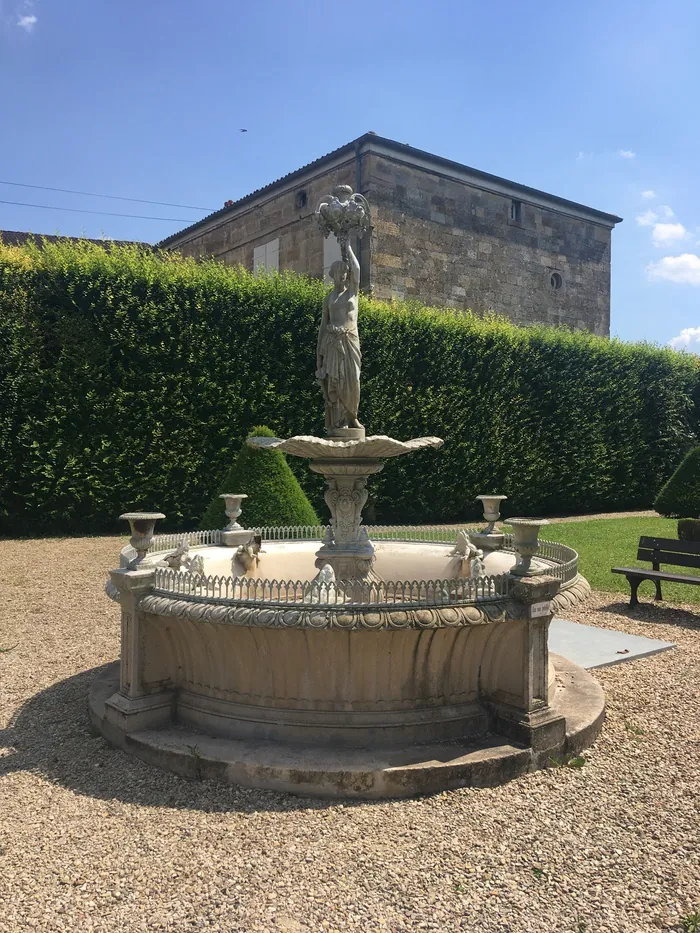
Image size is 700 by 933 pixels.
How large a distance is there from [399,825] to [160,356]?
38.7 ft

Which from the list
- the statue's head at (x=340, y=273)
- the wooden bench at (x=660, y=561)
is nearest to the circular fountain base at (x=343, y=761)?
the statue's head at (x=340, y=273)

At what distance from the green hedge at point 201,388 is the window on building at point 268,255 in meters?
4.68

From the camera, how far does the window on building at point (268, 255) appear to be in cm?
2000

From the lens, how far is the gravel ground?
276 centimetres

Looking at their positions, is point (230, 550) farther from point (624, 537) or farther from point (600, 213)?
point (600, 213)

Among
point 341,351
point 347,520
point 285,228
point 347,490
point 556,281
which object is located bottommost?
point 347,520

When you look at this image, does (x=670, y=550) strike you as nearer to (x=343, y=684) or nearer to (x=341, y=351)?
(x=341, y=351)

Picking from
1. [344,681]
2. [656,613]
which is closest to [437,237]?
[656,613]

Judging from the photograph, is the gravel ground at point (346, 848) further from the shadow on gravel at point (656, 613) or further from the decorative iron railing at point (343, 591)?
the shadow on gravel at point (656, 613)

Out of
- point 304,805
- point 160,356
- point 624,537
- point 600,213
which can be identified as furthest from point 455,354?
point 304,805

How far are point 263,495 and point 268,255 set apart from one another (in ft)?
39.0

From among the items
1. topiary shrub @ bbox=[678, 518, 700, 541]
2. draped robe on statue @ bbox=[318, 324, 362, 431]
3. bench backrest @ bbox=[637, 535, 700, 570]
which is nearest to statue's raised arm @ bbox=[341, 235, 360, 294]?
draped robe on statue @ bbox=[318, 324, 362, 431]

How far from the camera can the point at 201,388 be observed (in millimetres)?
13930

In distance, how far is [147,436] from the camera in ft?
44.5
